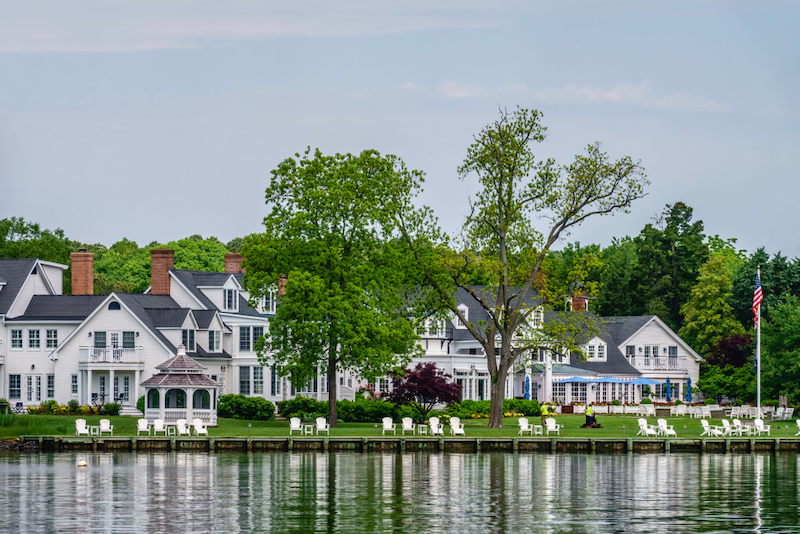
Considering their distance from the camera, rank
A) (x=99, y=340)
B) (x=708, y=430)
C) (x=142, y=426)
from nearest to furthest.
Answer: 1. (x=142, y=426)
2. (x=708, y=430)
3. (x=99, y=340)

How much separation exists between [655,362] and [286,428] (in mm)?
43651

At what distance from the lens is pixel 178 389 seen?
66.6m

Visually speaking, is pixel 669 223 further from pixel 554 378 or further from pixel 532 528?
pixel 532 528

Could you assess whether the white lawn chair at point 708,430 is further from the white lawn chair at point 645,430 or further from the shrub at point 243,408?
the shrub at point 243,408

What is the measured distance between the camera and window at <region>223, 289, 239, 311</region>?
83125mm

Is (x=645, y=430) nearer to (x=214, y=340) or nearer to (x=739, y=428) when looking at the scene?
(x=739, y=428)

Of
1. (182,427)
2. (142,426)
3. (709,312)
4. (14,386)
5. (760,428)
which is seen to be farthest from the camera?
(709,312)

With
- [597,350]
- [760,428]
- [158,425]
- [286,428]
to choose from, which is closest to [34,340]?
[286,428]

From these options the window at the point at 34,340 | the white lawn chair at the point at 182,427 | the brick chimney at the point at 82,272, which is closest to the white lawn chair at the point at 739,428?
the white lawn chair at the point at 182,427

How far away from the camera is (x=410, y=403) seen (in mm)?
72375

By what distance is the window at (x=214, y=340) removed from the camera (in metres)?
79.3

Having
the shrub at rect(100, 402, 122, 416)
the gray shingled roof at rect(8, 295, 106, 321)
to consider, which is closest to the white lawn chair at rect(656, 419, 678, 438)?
the shrub at rect(100, 402, 122, 416)

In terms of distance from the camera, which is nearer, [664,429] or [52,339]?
[664,429]

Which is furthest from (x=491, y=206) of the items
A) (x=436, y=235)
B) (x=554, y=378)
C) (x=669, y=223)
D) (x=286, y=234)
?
(x=669, y=223)
